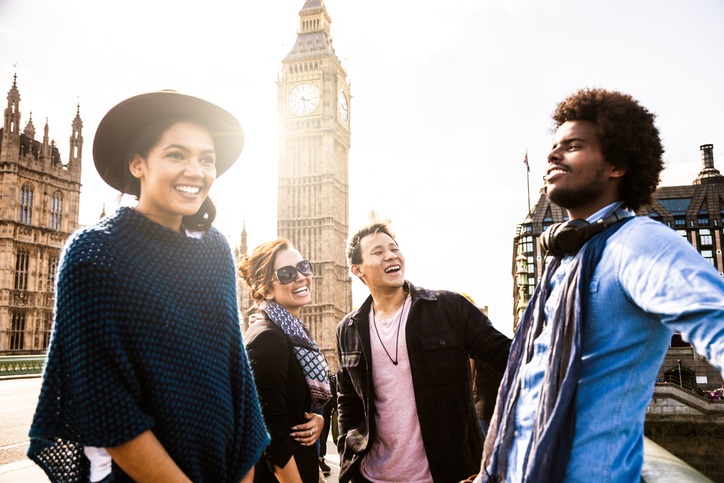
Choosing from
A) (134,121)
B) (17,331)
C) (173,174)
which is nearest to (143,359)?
(173,174)

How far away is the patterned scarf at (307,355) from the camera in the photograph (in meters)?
2.58

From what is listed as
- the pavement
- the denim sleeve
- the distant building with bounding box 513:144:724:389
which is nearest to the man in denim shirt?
the denim sleeve

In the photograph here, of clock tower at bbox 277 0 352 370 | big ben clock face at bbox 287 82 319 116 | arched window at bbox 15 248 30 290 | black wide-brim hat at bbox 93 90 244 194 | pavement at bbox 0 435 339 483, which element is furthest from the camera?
big ben clock face at bbox 287 82 319 116

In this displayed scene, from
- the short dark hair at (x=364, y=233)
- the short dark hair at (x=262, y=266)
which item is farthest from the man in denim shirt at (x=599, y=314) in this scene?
the short dark hair at (x=262, y=266)

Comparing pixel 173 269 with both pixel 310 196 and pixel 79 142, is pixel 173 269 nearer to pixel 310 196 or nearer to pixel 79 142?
pixel 79 142

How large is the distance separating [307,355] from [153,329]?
4.06 feet

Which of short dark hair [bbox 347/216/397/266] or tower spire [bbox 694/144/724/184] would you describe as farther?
tower spire [bbox 694/144/724/184]

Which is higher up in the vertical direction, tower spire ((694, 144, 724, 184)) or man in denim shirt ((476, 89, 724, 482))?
tower spire ((694, 144, 724, 184))

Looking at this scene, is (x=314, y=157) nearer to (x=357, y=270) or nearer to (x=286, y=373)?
(x=357, y=270)

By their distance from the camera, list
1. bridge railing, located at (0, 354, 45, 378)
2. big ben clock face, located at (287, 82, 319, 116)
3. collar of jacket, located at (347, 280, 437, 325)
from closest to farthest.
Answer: collar of jacket, located at (347, 280, 437, 325) < bridge railing, located at (0, 354, 45, 378) < big ben clock face, located at (287, 82, 319, 116)

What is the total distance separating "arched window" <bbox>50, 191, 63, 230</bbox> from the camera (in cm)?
3334

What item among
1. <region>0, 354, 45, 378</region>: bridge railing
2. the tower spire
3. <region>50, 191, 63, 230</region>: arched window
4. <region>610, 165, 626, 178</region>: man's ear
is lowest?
<region>0, 354, 45, 378</region>: bridge railing

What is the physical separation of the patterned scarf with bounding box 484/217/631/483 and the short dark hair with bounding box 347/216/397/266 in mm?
1455

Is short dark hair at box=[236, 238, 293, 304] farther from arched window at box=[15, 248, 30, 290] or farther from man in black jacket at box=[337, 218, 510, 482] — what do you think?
arched window at box=[15, 248, 30, 290]
